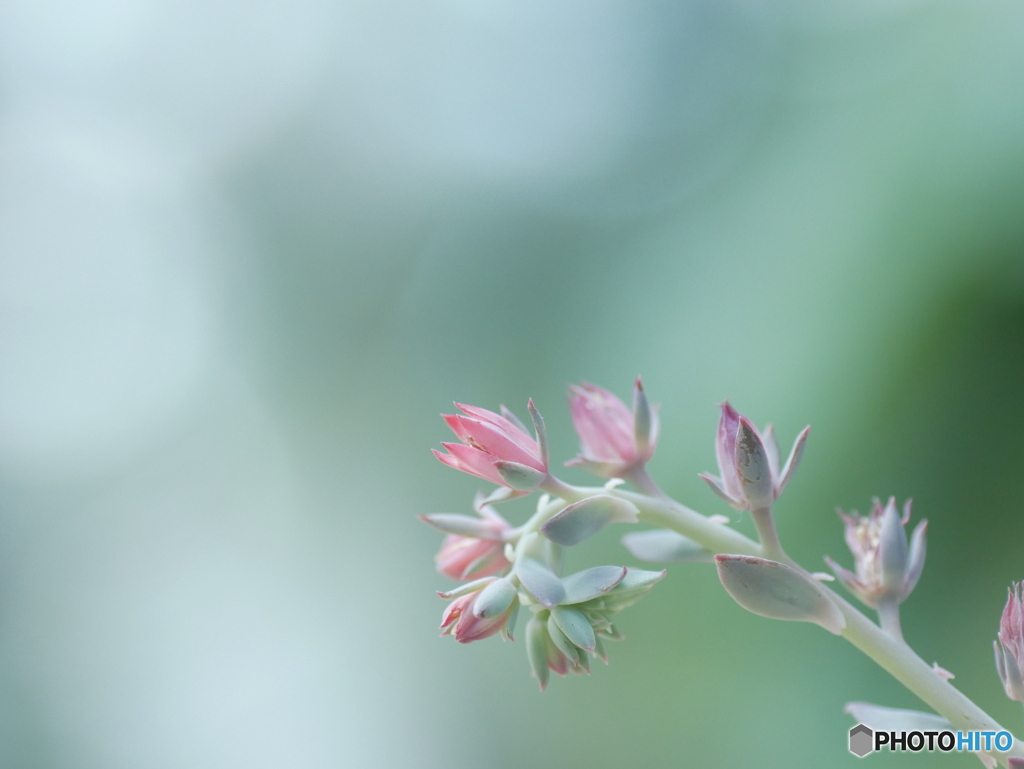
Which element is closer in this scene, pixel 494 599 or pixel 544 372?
pixel 494 599

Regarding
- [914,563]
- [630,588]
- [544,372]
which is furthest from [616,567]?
[544,372]

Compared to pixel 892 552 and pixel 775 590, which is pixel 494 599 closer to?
pixel 775 590

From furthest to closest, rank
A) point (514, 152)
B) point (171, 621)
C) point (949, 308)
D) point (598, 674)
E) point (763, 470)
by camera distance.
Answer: point (514, 152), point (171, 621), point (598, 674), point (949, 308), point (763, 470)

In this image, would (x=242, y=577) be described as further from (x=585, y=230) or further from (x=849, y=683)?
(x=849, y=683)

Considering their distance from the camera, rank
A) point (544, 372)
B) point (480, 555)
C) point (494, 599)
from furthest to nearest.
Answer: point (544, 372) < point (480, 555) < point (494, 599)

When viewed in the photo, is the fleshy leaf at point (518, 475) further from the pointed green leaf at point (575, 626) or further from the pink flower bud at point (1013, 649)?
the pink flower bud at point (1013, 649)

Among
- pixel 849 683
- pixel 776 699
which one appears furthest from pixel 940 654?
pixel 776 699

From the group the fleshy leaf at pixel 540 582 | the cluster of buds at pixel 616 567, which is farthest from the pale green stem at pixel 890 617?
the fleshy leaf at pixel 540 582
